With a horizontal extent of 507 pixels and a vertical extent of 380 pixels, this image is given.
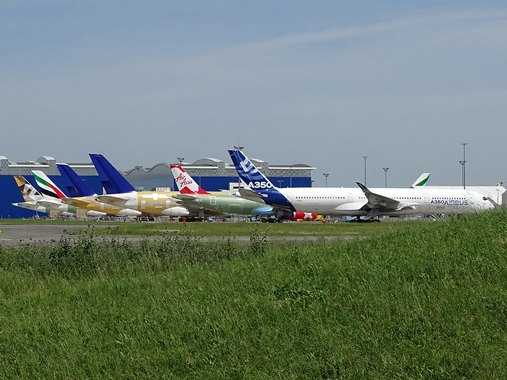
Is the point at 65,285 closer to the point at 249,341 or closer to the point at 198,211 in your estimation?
the point at 249,341

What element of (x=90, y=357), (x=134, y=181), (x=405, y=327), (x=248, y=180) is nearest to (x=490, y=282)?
(x=405, y=327)

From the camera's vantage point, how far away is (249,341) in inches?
357

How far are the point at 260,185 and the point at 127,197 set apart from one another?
48.9 ft

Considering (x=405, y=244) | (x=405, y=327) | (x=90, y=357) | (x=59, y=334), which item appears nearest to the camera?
(x=405, y=327)

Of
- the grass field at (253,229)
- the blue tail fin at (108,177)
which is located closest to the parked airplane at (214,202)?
the blue tail fin at (108,177)

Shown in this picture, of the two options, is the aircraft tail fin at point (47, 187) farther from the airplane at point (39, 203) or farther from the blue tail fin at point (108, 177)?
the blue tail fin at point (108, 177)

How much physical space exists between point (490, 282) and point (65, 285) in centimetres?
926

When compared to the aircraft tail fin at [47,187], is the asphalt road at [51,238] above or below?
below

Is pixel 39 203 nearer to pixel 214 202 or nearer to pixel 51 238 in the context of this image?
pixel 214 202

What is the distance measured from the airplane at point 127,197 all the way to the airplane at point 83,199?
1.85 metres

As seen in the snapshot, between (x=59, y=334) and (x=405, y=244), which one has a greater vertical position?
(x=405, y=244)

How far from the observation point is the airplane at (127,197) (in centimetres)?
7428

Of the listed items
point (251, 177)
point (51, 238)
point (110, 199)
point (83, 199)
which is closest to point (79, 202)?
point (83, 199)

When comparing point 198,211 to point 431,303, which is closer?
point 431,303
